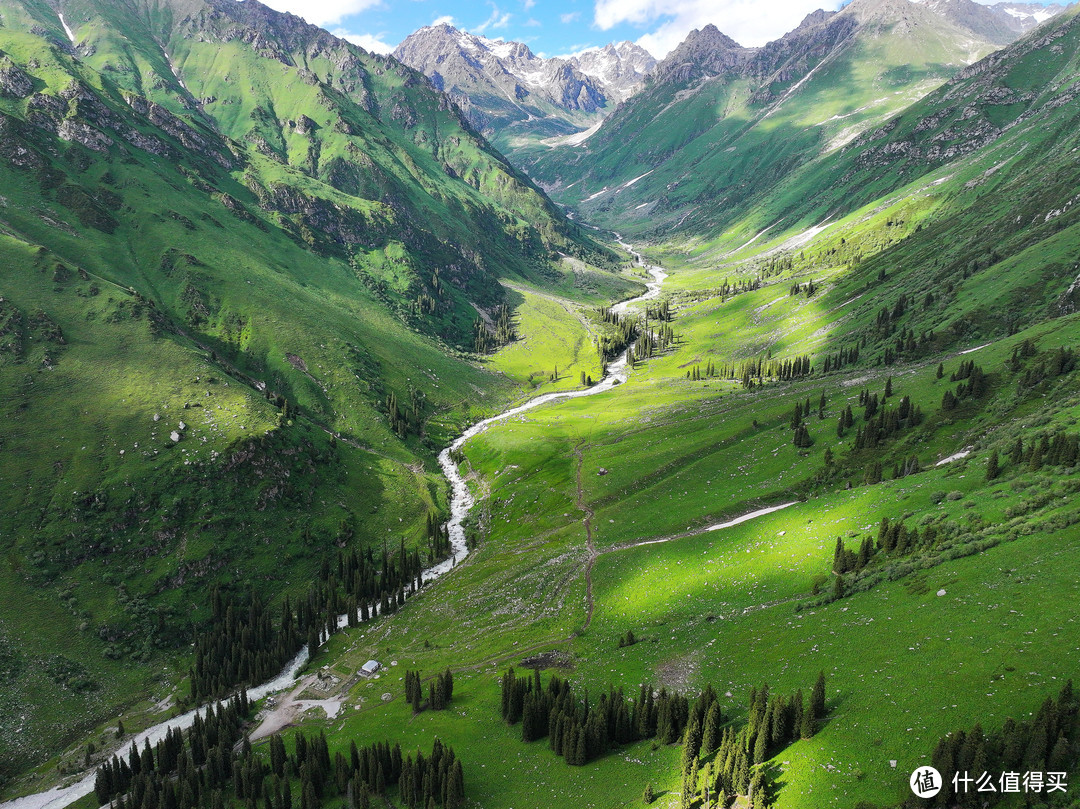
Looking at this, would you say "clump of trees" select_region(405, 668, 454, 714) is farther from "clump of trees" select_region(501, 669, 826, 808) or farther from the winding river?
the winding river

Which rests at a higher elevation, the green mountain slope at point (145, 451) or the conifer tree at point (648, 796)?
the green mountain slope at point (145, 451)

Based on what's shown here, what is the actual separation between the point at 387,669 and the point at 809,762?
67.6 meters

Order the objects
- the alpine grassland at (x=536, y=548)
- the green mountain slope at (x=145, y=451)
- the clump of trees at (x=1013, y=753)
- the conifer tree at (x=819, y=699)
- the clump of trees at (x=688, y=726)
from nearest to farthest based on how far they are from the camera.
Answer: the clump of trees at (x=1013, y=753) < the clump of trees at (x=688, y=726) < the conifer tree at (x=819, y=699) < the alpine grassland at (x=536, y=548) < the green mountain slope at (x=145, y=451)

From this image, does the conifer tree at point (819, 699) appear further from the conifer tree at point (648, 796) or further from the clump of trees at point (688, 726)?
the conifer tree at point (648, 796)

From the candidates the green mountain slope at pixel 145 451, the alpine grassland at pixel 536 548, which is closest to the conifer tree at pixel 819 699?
the alpine grassland at pixel 536 548

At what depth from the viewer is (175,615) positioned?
9850cm

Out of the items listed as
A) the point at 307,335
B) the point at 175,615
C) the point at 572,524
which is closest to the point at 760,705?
the point at 572,524

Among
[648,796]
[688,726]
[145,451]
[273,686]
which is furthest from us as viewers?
[145,451]

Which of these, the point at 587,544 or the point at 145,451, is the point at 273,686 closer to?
the point at 587,544

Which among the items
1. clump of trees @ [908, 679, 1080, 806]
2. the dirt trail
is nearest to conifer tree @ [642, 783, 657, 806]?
clump of trees @ [908, 679, 1080, 806]

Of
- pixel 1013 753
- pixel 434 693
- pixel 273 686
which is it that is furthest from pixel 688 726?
pixel 273 686

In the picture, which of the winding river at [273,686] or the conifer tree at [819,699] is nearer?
the conifer tree at [819,699]

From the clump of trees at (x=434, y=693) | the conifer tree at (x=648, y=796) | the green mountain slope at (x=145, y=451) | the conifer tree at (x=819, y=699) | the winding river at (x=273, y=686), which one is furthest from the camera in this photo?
the green mountain slope at (x=145, y=451)

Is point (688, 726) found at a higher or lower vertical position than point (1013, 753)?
lower
